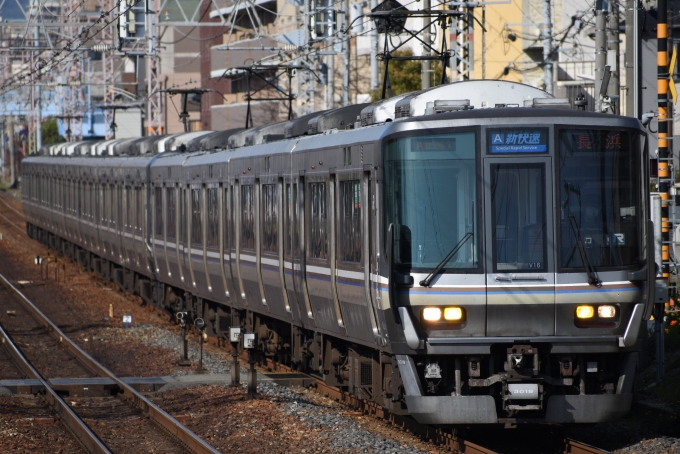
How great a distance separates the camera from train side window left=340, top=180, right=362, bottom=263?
9.78 m

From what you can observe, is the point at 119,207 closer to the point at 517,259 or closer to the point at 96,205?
the point at 96,205

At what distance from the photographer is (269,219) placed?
1302cm

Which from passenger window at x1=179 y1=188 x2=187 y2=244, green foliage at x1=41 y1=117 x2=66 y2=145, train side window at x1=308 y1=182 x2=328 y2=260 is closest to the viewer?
train side window at x1=308 y1=182 x2=328 y2=260

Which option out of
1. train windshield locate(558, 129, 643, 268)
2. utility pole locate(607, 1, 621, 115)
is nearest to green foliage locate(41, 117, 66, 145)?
utility pole locate(607, 1, 621, 115)

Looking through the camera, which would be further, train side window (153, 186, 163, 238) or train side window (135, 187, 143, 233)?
train side window (135, 187, 143, 233)

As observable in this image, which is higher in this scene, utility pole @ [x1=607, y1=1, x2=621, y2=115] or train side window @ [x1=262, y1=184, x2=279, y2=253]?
utility pole @ [x1=607, y1=1, x2=621, y2=115]

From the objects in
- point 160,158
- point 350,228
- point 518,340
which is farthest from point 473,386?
point 160,158

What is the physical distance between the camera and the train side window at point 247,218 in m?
13.8

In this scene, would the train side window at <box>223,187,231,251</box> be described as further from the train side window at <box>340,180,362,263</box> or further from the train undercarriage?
the train undercarriage

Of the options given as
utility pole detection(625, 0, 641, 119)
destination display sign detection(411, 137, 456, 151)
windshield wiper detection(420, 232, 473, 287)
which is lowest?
windshield wiper detection(420, 232, 473, 287)

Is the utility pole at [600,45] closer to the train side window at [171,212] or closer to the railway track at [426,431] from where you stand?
the railway track at [426,431]

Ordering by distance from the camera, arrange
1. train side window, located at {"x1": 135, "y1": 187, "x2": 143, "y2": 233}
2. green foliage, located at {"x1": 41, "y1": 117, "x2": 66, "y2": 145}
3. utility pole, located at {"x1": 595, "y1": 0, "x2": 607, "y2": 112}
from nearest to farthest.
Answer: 1. utility pole, located at {"x1": 595, "y1": 0, "x2": 607, "y2": 112}
2. train side window, located at {"x1": 135, "y1": 187, "x2": 143, "y2": 233}
3. green foliage, located at {"x1": 41, "y1": 117, "x2": 66, "y2": 145}

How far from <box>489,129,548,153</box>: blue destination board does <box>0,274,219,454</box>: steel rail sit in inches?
120

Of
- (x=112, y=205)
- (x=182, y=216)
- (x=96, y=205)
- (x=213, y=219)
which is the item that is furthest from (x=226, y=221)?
(x=96, y=205)
